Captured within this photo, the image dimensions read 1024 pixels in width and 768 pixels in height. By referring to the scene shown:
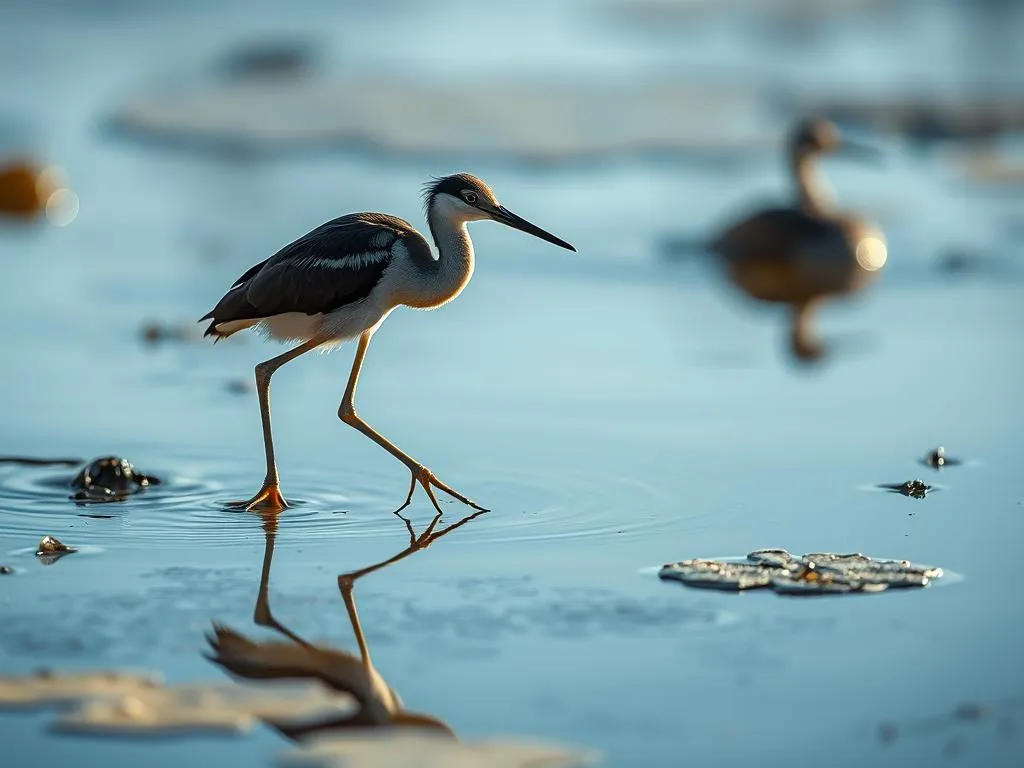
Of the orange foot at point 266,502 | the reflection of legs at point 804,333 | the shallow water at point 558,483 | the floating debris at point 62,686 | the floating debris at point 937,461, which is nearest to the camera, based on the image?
the floating debris at point 62,686

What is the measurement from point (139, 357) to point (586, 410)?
274cm

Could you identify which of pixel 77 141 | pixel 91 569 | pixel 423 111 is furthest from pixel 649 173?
pixel 91 569

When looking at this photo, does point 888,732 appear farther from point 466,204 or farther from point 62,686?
point 466,204

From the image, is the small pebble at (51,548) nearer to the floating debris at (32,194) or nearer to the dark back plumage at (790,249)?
the dark back plumage at (790,249)

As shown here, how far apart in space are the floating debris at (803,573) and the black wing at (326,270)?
6.42 feet

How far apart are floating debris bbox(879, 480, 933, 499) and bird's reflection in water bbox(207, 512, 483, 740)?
2.53m

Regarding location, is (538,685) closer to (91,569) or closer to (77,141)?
(91,569)

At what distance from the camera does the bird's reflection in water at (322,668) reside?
5242 mm

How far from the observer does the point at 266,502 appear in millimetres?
7402

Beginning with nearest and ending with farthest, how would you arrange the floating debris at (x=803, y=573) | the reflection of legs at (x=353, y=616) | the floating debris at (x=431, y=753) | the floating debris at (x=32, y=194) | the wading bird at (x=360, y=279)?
the floating debris at (x=431, y=753) < the reflection of legs at (x=353, y=616) < the floating debris at (x=803, y=573) < the wading bird at (x=360, y=279) < the floating debris at (x=32, y=194)

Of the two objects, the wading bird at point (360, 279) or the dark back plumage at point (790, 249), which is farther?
the dark back plumage at point (790, 249)

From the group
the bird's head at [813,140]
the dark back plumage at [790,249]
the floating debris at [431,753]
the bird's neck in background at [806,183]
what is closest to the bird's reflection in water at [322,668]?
the floating debris at [431,753]

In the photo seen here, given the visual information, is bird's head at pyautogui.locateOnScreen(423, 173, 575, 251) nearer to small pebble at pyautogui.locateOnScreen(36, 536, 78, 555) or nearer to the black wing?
the black wing

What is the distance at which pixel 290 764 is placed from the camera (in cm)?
493
